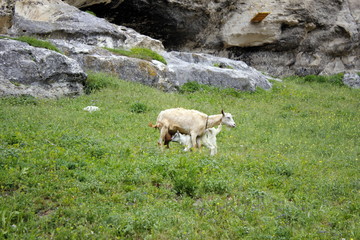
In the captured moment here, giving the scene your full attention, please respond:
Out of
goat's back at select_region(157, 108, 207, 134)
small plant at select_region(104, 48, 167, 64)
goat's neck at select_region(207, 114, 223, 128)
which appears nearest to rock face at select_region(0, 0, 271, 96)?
small plant at select_region(104, 48, 167, 64)

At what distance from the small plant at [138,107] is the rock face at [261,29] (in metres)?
18.2

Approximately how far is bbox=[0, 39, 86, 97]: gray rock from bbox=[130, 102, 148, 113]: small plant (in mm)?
4242

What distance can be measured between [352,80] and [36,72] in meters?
28.3

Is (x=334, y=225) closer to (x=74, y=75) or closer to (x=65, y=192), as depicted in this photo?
(x=65, y=192)

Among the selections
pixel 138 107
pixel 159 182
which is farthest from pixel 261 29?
pixel 159 182

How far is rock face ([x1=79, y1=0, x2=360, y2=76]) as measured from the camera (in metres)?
37.2

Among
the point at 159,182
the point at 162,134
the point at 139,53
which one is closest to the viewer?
the point at 159,182

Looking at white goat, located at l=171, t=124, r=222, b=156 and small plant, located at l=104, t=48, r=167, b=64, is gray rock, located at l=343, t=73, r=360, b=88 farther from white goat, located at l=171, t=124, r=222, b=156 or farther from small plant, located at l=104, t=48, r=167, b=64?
white goat, located at l=171, t=124, r=222, b=156

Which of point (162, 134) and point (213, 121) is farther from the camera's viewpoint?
point (213, 121)

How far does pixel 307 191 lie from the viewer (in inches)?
388

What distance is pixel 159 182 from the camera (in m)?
9.63

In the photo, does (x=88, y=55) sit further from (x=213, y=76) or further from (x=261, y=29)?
(x=261, y=29)

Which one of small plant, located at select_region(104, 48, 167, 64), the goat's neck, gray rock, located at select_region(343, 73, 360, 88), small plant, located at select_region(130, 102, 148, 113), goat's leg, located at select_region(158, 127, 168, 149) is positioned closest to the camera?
goat's leg, located at select_region(158, 127, 168, 149)

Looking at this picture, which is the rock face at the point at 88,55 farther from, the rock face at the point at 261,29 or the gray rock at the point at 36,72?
the rock face at the point at 261,29
